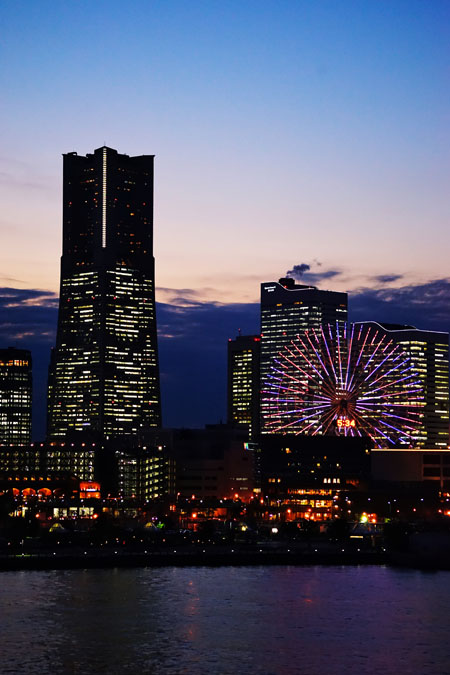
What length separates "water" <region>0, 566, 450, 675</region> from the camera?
69231 mm

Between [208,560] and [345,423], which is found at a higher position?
[345,423]

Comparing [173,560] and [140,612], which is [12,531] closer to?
[173,560]

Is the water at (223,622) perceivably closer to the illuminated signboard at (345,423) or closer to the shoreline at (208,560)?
the shoreline at (208,560)

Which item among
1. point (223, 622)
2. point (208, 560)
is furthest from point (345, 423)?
point (223, 622)

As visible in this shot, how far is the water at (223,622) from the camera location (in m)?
69.2

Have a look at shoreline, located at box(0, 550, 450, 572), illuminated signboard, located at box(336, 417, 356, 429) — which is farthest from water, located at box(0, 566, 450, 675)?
illuminated signboard, located at box(336, 417, 356, 429)

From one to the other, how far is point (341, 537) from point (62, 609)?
74.5m

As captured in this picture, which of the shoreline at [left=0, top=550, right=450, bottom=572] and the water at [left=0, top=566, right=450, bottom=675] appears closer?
the water at [left=0, top=566, right=450, bottom=675]

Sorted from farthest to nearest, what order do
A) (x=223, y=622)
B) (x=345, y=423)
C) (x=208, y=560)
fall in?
(x=345, y=423) → (x=208, y=560) → (x=223, y=622)

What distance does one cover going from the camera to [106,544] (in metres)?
145

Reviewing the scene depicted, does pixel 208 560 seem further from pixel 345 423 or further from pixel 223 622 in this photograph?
pixel 345 423

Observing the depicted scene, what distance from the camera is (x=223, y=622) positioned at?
8481cm

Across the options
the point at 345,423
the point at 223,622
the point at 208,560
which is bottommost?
the point at 223,622

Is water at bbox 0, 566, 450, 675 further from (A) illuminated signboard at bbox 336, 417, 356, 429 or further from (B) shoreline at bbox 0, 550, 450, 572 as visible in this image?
(A) illuminated signboard at bbox 336, 417, 356, 429
